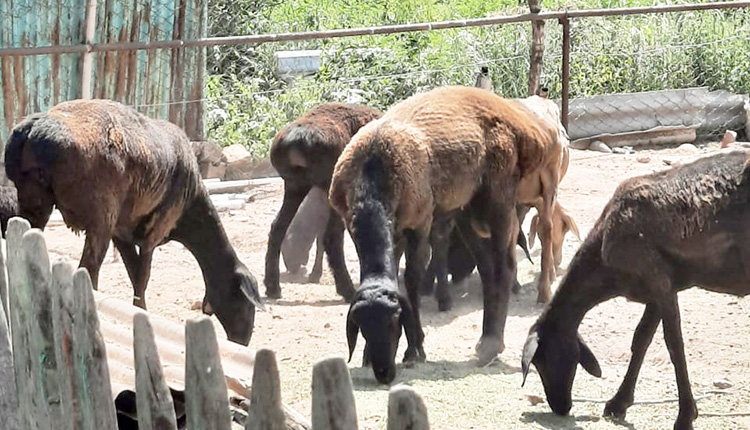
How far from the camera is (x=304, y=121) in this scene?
981 centimetres

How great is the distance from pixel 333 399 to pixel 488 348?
5.20m

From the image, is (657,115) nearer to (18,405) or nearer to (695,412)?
(695,412)

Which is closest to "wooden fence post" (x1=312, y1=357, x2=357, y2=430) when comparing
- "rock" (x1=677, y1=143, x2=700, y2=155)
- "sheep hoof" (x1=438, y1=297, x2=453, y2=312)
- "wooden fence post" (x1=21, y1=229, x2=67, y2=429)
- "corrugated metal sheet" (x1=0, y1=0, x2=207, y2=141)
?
"wooden fence post" (x1=21, y1=229, x2=67, y2=429)

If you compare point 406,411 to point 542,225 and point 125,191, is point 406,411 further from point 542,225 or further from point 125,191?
point 542,225

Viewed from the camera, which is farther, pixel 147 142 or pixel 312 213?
pixel 312 213

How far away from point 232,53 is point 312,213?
18.7 feet

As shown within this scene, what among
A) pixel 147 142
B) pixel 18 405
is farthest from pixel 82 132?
pixel 18 405

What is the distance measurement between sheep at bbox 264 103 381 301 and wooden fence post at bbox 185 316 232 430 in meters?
6.15

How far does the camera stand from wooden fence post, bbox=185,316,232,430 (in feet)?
11.0

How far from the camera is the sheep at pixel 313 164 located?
959cm

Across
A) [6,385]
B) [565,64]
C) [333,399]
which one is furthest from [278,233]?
[333,399]

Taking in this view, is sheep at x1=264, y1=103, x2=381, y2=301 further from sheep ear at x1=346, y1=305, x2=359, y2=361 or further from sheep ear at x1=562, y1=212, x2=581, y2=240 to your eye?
sheep ear at x1=346, y1=305, x2=359, y2=361

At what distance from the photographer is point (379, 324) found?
7.38 m

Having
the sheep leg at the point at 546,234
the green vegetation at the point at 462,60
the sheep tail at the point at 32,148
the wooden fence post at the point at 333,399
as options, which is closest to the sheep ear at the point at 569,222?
the sheep leg at the point at 546,234
